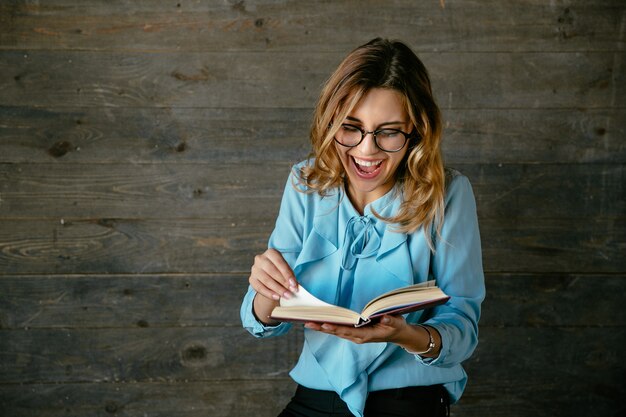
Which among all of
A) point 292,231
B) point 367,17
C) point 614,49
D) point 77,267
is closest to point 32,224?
point 77,267

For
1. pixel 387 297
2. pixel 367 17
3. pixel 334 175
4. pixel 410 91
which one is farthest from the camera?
pixel 367 17

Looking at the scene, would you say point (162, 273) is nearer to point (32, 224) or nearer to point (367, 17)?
point (32, 224)

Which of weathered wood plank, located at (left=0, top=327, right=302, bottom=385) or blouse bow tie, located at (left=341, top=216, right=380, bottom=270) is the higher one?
blouse bow tie, located at (left=341, top=216, right=380, bottom=270)

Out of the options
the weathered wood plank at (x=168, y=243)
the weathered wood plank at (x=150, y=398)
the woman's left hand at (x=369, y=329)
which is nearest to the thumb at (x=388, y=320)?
the woman's left hand at (x=369, y=329)

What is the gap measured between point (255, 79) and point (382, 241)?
0.72m

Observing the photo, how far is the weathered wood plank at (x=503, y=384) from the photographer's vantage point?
74.4 inches

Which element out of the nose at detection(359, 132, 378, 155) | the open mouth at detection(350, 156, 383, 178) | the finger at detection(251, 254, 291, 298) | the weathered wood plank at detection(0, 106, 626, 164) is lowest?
the finger at detection(251, 254, 291, 298)

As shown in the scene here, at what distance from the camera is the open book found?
992 millimetres

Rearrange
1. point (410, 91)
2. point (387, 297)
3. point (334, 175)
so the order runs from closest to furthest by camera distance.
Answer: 1. point (387, 297)
2. point (410, 91)
3. point (334, 175)

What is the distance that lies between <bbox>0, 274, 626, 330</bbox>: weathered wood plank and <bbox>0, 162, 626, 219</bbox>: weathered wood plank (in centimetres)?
20

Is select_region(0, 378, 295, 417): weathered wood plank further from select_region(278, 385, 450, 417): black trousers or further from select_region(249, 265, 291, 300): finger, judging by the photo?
select_region(249, 265, 291, 300): finger

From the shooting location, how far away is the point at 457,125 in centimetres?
181

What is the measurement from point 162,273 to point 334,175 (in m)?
0.74

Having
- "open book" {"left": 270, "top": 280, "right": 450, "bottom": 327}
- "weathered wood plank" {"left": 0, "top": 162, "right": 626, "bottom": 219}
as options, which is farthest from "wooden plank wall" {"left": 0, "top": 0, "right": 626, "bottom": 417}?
"open book" {"left": 270, "top": 280, "right": 450, "bottom": 327}
